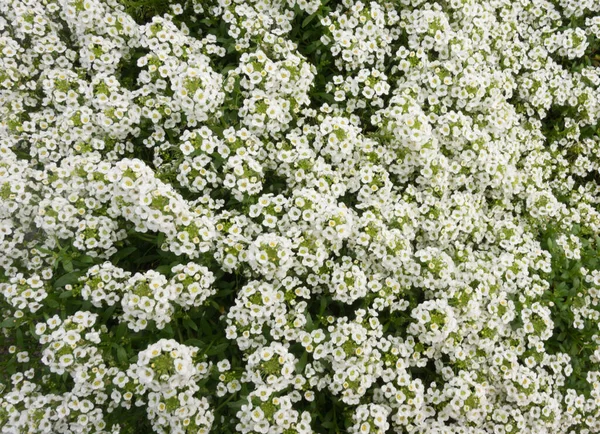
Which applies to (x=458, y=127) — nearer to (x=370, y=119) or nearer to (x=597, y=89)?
(x=370, y=119)

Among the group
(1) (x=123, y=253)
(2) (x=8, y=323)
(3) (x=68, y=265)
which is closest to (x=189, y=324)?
(1) (x=123, y=253)

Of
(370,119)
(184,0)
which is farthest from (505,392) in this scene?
(184,0)

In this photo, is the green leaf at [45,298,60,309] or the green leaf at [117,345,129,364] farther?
the green leaf at [45,298,60,309]

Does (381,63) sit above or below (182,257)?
above

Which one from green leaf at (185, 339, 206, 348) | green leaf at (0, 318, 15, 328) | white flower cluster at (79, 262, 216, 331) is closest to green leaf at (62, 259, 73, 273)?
white flower cluster at (79, 262, 216, 331)

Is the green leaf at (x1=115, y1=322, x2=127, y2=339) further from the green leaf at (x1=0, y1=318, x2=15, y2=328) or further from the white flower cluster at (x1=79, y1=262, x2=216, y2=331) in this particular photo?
the green leaf at (x1=0, y1=318, x2=15, y2=328)

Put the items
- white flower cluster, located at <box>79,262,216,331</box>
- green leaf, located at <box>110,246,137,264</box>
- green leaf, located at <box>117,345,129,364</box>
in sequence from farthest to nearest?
1. green leaf, located at <box>110,246,137,264</box>
2. green leaf, located at <box>117,345,129,364</box>
3. white flower cluster, located at <box>79,262,216,331</box>

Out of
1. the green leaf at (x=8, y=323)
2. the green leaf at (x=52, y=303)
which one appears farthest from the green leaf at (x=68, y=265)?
the green leaf at (x=8, y=323)

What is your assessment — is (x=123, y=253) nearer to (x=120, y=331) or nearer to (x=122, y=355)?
(x=120, y=331)
